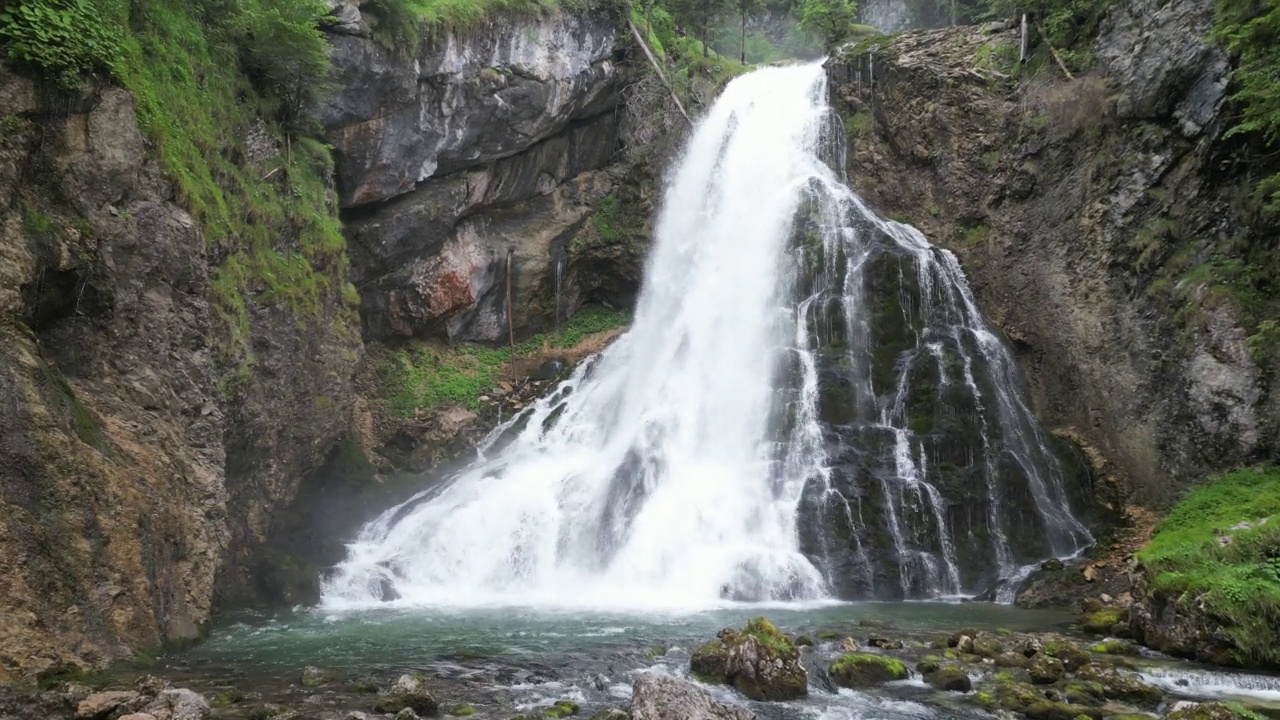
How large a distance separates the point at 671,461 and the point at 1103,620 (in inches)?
378

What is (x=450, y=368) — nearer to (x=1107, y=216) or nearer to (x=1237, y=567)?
(x=1107, y=216)

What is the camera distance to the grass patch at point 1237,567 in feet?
27.9

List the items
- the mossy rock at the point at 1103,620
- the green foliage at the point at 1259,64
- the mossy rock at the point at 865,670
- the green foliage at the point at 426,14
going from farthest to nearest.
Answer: the green foliage at the point at 426,14
the green foliage at the point at 1259,64
the mossy rock at the point at 1103,620
the mossy rock at the point at 865,670

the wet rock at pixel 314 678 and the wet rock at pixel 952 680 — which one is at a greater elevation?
the wet rock at pixel 952 680

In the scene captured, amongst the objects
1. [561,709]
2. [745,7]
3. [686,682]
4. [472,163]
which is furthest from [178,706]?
[745,7]

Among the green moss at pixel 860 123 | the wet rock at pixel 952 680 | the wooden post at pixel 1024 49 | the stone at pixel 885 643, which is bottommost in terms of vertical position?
the wet rock at pixel 952 680

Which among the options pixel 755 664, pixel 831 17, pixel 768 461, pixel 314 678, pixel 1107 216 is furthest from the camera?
pixel 831 17

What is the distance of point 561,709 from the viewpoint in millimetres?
7492

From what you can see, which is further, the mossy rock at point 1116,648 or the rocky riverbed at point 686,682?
the mossy rock at point 1116,648

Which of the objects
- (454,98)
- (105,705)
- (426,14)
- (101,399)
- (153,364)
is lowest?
(105,705)

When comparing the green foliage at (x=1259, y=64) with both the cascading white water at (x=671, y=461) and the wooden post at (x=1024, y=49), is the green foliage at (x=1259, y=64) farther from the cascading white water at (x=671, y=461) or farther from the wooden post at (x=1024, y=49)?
the cascading white water at (x=671, y=461)

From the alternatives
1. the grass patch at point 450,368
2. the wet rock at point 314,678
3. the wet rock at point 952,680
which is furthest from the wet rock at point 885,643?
the grass patch at point 450,368

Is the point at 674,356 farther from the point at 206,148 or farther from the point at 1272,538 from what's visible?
the point at 1272,538

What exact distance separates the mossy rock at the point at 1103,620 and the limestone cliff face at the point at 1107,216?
472cm
